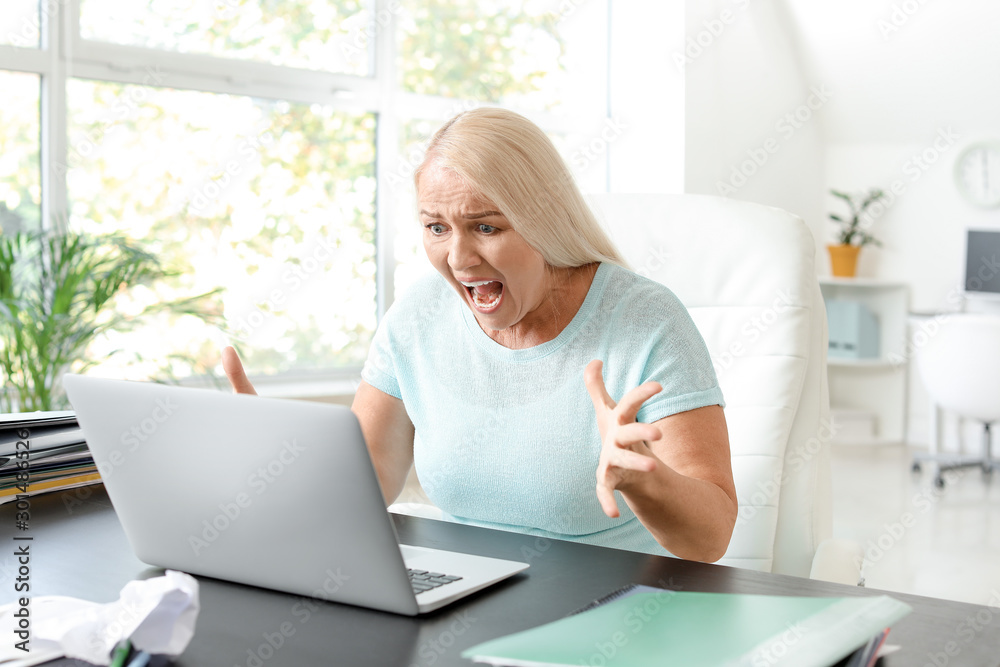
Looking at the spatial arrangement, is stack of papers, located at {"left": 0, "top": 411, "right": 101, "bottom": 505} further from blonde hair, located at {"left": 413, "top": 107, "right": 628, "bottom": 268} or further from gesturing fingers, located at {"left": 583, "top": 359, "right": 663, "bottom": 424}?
gesturing fingers, located at {"left": 583, "top": 359, "right": 663, "bottom": 424}

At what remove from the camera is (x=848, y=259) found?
5547mm

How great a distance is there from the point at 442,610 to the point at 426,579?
66 mm

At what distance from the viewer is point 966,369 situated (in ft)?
13.9

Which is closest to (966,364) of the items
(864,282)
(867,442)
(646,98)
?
(864,282)

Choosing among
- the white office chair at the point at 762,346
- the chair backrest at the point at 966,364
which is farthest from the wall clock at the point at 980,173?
the white office chair at the point at 762,346

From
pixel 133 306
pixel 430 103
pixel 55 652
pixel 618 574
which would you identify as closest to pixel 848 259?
Result: pixel 430 103

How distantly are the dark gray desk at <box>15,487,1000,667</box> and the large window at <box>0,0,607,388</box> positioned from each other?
2.03 metres

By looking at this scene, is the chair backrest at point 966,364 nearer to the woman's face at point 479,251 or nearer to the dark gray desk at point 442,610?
the woman's face at point 479,251

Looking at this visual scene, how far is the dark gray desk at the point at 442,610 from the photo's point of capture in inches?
27.3

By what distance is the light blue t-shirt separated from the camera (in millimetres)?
1247

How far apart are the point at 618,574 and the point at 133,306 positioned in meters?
2.76

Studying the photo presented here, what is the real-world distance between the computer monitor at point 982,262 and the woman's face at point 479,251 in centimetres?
432

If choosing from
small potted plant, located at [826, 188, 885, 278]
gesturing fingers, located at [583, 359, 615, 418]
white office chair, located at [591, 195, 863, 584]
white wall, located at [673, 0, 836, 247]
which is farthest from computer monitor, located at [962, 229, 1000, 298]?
gesturing fingers, located at [583, 359, 615, 418]

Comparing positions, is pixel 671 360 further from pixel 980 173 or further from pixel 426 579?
pixel 980 173
